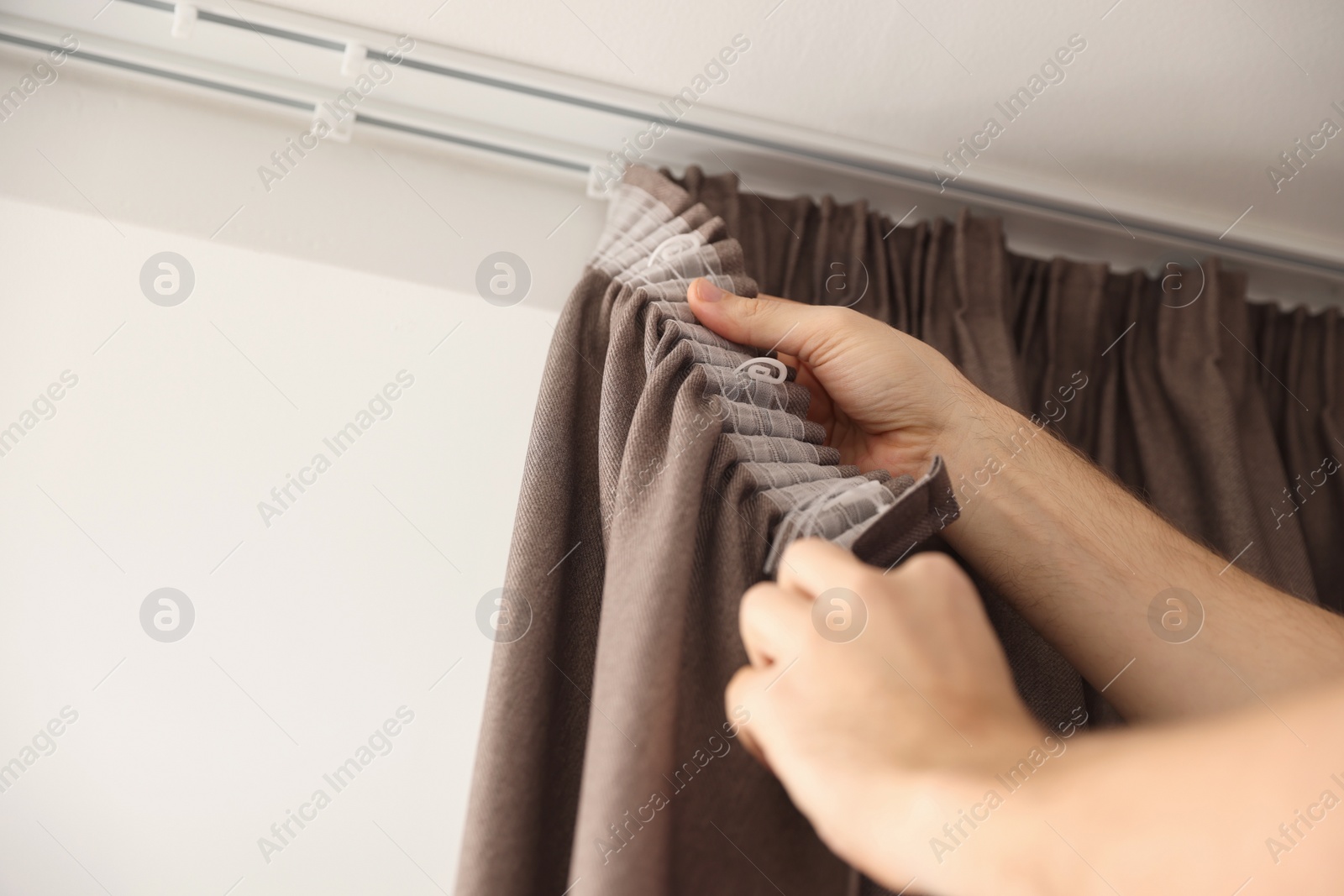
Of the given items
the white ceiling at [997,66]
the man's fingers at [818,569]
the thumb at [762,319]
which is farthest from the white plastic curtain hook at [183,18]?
the man's fingers at [818,569]

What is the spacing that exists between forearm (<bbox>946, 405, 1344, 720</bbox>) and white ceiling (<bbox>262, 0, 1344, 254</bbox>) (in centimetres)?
39

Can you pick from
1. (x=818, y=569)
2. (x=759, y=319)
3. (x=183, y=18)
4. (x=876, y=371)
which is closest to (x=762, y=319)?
(x=759, y=319)

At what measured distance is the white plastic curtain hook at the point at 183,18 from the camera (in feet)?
2.63

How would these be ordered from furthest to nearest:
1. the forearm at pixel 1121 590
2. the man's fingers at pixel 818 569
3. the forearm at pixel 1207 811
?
the forearm at pixel 1121 590, the man's fingers at pixel 818 569, the forearm at pixel 1207 811

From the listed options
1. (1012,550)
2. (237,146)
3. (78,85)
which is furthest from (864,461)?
(78,85)

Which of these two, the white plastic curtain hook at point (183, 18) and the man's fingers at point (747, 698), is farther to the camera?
the white plastic curtain hook at point (183, 18)

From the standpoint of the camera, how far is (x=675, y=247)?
80 cm

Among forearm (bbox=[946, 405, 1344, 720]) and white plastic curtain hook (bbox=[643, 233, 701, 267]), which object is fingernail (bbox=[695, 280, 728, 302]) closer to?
white plastic curtain hook (bbox=[643, 233, 701, 267])

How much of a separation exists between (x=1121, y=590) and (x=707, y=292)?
451 millimetres

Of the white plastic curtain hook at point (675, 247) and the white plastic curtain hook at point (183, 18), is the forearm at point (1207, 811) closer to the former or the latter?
the white plastic curtain hook at point (675, 247)

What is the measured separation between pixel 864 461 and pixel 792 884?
415mm

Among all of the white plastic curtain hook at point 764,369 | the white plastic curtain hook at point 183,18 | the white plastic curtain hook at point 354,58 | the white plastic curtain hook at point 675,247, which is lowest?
the white plastic curtain hook at point 764,369

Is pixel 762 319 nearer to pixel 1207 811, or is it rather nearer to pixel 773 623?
pixel 773 623

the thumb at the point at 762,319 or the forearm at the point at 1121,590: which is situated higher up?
the thumb at the point at 762,319
